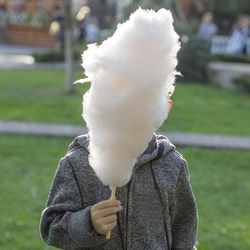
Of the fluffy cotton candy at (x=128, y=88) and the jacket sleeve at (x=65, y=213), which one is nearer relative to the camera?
the fluffy cotton candy at (x=128, y=88)

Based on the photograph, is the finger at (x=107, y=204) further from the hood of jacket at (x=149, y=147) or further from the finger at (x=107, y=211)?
the hood of jacket at (x=149, y=147)

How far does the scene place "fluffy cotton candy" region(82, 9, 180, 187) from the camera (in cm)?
198

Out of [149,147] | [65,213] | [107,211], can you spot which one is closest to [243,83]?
[149,147]

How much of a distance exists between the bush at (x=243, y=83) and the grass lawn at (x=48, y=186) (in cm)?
610

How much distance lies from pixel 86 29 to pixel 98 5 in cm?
834

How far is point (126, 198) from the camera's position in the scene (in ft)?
7.72

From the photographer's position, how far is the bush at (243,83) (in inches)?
542

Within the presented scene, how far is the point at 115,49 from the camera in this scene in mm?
2004

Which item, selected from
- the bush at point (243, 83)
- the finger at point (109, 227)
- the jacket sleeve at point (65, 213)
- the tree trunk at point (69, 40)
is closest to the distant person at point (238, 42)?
the bush at point (243, 83)

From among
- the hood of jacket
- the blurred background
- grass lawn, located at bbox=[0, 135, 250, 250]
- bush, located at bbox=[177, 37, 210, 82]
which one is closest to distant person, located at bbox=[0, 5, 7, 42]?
the blurred background

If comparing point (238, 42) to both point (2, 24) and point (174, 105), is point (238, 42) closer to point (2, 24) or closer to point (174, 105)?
point (174, 105)

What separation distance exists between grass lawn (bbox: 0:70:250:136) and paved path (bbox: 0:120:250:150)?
1.45 ft

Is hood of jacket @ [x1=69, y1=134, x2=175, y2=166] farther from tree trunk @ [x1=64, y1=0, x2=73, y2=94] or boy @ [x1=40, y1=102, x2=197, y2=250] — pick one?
tree trunk @ [x1=64, y1=0, x2=73, y2=94]

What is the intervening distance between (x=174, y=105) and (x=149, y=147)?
902cm
